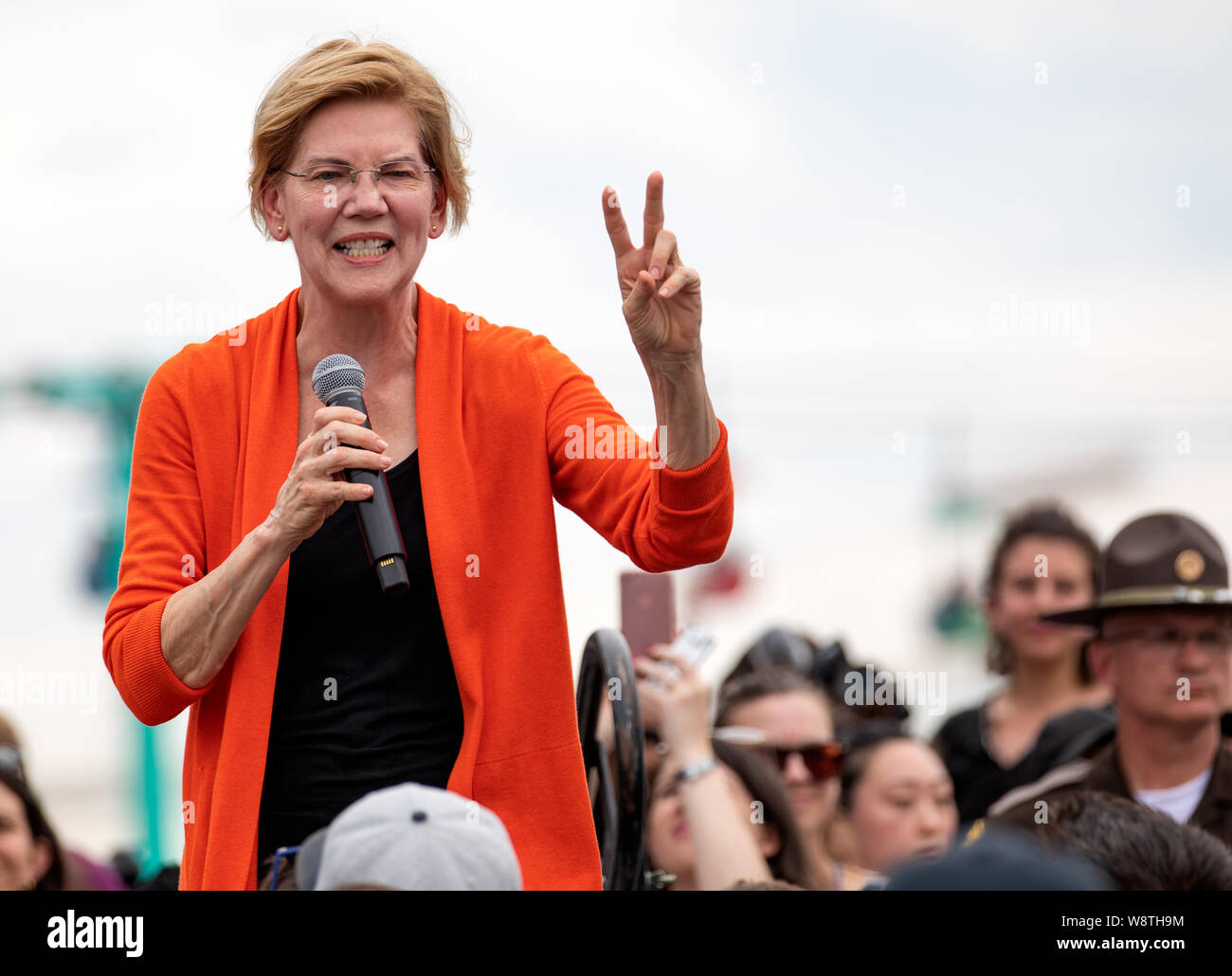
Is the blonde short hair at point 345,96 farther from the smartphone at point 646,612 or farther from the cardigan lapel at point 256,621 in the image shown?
the smartphone at point 646,612

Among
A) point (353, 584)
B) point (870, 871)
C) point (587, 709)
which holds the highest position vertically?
point (353, 584)

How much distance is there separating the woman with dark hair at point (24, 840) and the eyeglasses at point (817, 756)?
5.43 ft

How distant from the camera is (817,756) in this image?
4094mm

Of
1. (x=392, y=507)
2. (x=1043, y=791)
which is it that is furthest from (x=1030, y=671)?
(x=392, y=507)

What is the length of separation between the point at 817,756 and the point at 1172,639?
896 mm

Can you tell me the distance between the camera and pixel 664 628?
413cm

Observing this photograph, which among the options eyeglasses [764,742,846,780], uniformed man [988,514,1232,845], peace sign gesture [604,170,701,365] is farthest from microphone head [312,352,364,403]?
eyeglasses [764,742,846,780]

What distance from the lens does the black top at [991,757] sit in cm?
426

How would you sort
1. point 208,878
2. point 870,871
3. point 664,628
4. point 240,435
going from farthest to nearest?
point 664,628 < point 870,871 < point 240,435 < point 208,878

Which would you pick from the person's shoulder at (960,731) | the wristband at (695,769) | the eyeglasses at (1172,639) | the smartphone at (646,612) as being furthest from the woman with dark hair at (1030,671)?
the wristband at (695,769)
